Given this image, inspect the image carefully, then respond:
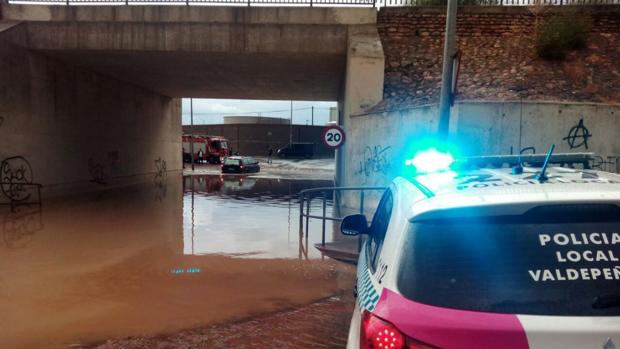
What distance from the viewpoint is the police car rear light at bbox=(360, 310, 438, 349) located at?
1.59 m

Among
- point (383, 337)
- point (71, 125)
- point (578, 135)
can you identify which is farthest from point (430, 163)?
point (71, 125)

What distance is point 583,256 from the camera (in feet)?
5.48

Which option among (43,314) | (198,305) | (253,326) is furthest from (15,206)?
(253,326)

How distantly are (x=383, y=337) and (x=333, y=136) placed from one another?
975 centimetres

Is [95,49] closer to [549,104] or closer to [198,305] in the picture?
[198,305]

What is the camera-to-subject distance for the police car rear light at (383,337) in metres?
1.59

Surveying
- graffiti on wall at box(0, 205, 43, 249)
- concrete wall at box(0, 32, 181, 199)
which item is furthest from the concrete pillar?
concrete wall at box(0, 32, 181, 199)

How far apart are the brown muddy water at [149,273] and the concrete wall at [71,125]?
9.21ft

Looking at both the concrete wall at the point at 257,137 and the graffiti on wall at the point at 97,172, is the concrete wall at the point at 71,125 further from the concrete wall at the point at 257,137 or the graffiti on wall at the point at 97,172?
the concrete wall at the point at 257,137

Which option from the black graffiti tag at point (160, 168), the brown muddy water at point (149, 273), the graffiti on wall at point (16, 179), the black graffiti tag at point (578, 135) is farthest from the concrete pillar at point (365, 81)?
the black graffiti tag at point (160, 168)

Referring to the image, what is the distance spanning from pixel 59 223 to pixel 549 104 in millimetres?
11605

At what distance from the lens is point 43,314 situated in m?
5.18

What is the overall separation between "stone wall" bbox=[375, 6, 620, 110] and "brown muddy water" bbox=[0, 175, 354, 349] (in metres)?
5.12

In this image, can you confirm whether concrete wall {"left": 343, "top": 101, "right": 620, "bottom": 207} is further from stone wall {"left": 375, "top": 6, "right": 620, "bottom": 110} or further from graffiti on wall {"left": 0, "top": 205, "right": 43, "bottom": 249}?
graffiti on wall {"left": 0, "top": 205, "right": 43, "bottom": 249}
